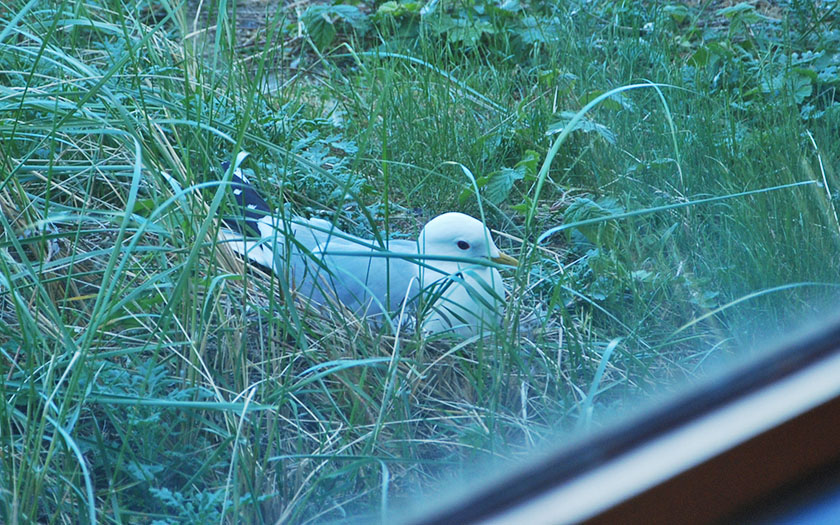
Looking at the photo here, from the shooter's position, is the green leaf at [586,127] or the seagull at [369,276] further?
the green leaf at [586,127]

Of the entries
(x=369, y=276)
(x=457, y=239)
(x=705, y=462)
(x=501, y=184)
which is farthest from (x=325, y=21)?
(x=705, y=462)

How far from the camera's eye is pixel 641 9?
2883 mm

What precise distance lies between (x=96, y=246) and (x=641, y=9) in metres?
1.97

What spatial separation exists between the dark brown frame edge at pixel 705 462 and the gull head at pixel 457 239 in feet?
3.25

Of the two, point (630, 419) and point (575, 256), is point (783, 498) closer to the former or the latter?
point (630, 419)

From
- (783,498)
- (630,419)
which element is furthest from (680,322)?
(783,498)

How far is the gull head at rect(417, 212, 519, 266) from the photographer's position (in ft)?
6.23

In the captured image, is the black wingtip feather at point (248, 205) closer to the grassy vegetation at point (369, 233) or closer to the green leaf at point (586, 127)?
the grassy vegetation at point (369, 233)

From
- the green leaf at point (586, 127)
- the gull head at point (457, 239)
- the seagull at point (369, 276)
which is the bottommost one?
the seagull at point (369, 276)

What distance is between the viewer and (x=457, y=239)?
1.90 metres

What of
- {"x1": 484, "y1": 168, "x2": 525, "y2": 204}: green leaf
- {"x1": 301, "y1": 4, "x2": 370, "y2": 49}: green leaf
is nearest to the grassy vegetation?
{"x1": 484, "y1": 168, "x2": 525, "y2": 204}: green leaf

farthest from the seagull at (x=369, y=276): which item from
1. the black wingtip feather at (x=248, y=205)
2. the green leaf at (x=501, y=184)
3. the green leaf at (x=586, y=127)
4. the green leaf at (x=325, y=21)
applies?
the green leaf at (x=325, y=21)

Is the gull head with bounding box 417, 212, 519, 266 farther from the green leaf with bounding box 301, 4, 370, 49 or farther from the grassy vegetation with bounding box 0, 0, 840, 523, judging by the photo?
the green leaf with bounding box 301, 4, 370, 49

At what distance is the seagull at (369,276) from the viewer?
154 centimetres
